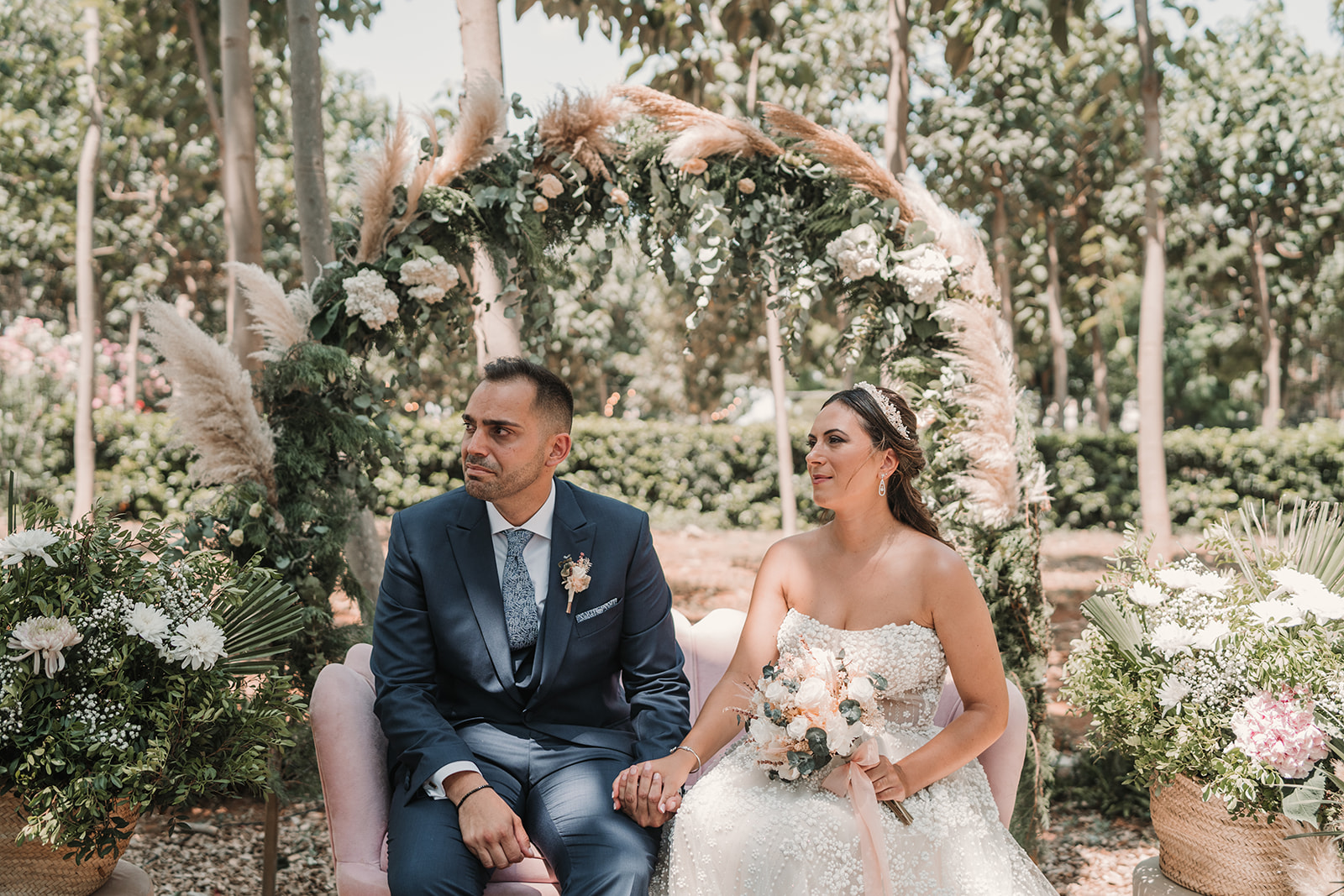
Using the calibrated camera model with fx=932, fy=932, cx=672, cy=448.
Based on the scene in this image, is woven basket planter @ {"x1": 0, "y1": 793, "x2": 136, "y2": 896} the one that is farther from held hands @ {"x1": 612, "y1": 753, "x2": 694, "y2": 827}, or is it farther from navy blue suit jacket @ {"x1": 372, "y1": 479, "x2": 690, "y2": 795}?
held hands @ {"x1": 612, "y1": 753, "x2": 694, "y2": 827}

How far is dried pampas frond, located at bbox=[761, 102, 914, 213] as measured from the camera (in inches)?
147

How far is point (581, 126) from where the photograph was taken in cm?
379

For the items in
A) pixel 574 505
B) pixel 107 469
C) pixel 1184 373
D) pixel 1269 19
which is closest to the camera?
pixel 574 505

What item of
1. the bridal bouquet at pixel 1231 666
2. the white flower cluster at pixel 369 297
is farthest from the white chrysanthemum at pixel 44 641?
the bridal bouquet at pixel 1231 666

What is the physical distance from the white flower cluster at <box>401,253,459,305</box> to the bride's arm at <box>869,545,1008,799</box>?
7.26ft

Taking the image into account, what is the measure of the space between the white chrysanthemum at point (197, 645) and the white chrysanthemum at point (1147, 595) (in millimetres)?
2796

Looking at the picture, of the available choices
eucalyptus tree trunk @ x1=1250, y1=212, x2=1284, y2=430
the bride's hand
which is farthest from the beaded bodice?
eucalyptus tree trunk @ x1=1250, y1=212, x2=1284, y2=430

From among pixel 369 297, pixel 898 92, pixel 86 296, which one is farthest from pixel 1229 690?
pixel 86 296

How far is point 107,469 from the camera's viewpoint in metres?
12.0

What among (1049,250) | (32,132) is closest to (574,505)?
(1049,250)

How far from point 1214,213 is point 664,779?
16096 millimetres

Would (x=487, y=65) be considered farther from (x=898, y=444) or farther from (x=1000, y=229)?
(x=1000, y=229)

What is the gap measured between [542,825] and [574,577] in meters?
0.68

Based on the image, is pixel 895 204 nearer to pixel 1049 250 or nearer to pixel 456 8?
pixel 456 8
